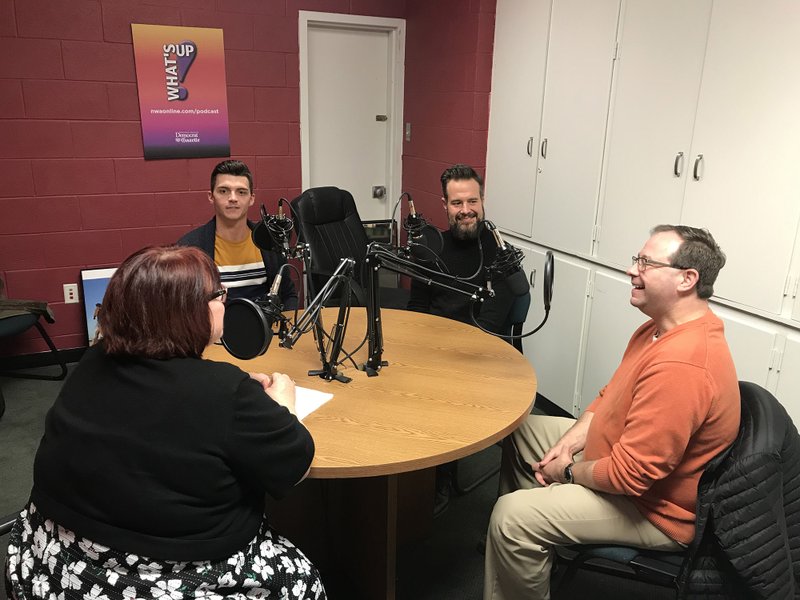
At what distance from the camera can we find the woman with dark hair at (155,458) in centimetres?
112

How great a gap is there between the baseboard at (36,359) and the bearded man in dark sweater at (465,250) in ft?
7.95

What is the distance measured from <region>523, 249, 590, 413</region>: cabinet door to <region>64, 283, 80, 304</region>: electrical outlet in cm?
267

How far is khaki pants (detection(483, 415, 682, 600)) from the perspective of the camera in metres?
1.58

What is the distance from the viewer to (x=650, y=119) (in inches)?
99.0

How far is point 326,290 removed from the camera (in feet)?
5.67

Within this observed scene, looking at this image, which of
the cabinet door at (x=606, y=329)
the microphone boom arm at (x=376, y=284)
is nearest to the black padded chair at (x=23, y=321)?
the microphone boom arm at (x=376, y=284)

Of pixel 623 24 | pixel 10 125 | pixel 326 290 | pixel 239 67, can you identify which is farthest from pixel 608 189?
pixel 10 125

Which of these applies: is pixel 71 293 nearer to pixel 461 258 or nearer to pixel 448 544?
pixel 461 258

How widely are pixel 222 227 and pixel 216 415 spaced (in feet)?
5.51

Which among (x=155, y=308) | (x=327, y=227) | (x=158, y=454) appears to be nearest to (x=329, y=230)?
(x=327, y=227)

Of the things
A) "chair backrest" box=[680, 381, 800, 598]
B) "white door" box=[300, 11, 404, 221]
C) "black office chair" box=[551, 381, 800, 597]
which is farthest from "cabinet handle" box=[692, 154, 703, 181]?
"white door" box=[300, 11, 404, 221]

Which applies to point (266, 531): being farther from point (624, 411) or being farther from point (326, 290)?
point (624, 411)

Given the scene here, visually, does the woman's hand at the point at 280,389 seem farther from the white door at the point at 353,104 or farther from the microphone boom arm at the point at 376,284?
the white door at the point at 353,104

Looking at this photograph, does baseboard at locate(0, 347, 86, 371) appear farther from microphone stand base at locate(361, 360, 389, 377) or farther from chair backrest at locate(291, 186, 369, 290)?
microphone stand base at locate(361, 360, 389, 377)
